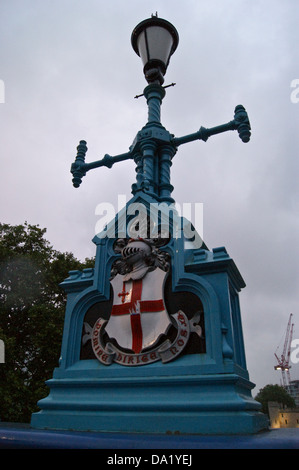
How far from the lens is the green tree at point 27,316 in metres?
13.3

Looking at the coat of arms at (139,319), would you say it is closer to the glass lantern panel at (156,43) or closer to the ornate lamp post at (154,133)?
the ornate lamp post at (154,133)

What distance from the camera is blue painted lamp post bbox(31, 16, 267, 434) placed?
3850mm

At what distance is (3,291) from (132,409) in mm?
13294

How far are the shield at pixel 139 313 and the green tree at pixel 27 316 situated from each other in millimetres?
10114

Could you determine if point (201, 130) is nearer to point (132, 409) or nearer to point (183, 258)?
point (183, 258)

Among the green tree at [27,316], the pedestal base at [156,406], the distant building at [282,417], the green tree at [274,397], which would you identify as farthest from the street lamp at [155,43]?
the green tree at [274,397]

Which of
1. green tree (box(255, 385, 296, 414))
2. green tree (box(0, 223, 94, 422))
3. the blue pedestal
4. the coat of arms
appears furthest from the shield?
green tree (box(255, 385, 296, 414))

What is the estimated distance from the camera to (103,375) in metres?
4.55

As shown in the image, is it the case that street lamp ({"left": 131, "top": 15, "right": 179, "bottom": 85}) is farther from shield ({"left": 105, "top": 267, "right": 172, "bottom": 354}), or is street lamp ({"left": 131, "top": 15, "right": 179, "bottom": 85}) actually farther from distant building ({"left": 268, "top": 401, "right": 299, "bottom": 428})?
distant building ({"left": 268, "top": 401, "right": 299, "bottom": 428})

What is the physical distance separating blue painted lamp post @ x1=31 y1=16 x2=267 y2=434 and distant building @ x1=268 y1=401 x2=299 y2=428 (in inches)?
1300

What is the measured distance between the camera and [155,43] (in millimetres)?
7535

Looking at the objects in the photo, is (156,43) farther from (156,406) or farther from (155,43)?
(156,406)
